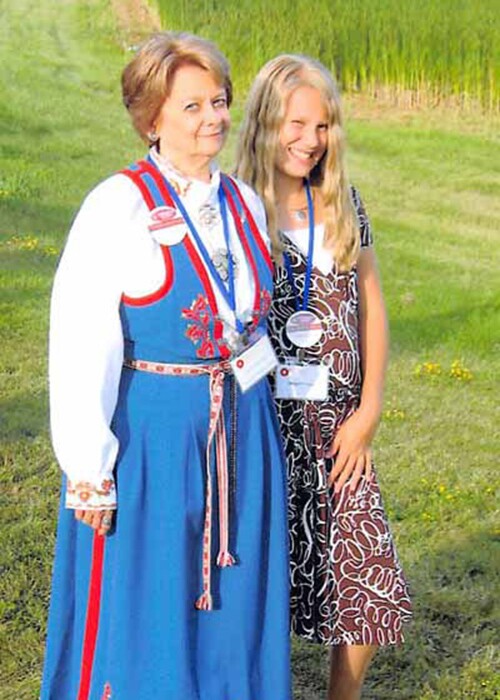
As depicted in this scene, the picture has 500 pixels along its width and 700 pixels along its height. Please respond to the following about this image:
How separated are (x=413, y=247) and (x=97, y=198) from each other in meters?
7.84

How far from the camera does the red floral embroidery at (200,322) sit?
2619 mm

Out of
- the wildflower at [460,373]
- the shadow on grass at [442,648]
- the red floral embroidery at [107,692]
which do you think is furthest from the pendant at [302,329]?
the wildflower at [460,373]

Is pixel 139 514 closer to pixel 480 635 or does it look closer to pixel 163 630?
pixel 163 630

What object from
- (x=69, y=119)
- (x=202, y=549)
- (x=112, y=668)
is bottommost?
(x=69, y=119)

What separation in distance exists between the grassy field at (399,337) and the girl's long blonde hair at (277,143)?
152cm

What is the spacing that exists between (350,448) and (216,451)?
497 mm

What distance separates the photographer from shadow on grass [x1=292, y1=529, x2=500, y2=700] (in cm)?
393

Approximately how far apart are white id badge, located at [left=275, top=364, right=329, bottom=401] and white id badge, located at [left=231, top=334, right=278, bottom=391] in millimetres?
253

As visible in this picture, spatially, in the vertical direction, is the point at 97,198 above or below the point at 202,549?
above

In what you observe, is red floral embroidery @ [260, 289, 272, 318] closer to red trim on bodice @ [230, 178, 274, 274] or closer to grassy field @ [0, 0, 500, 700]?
red trim on bodice @ [230, 178, 274, 274]

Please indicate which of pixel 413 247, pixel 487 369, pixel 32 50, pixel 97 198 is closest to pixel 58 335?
pixel 97 198

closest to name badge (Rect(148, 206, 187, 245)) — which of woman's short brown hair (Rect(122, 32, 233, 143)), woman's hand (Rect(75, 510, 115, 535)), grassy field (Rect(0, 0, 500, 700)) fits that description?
woman's short brown hair (Rect(122, 32, 233, 143))

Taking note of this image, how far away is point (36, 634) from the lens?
415 cm

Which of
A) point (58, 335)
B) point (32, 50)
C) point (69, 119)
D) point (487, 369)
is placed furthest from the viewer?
point (32, 50)
